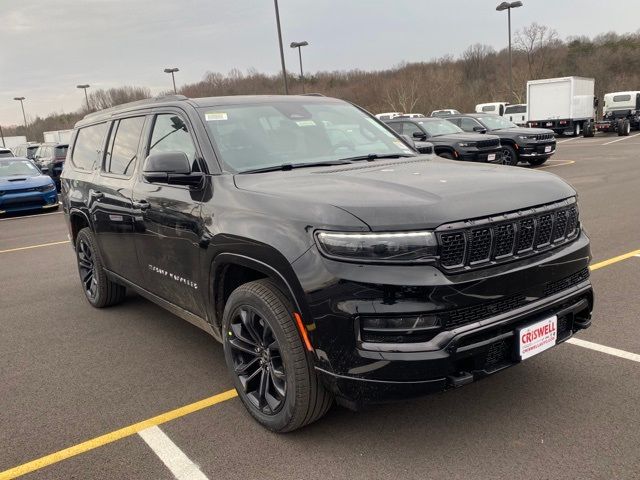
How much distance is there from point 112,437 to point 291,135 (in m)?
2.25

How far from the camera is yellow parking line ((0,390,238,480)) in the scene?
2998 mm

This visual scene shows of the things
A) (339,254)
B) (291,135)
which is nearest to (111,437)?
(339,254)

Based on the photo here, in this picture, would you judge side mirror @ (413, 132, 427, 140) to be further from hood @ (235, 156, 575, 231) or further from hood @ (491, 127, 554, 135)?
hood @ (235, 156, 575, 231)

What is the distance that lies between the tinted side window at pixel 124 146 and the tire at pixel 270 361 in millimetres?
1873

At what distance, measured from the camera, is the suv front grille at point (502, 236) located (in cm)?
258

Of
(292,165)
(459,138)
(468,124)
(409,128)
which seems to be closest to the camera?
(292,165)

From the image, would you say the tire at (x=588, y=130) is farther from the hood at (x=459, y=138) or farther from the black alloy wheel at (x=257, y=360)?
the black alloy wheel at (x=257, y=360)

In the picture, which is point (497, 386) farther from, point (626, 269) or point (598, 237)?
point (598, 237)

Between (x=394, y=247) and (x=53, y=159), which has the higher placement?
(x=394, y=247)

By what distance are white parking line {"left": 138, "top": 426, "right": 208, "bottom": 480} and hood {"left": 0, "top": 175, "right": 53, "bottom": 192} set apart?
13452mm

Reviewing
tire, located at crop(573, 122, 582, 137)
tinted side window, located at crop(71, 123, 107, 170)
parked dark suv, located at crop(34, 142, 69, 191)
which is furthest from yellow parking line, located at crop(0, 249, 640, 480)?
tire, located at crop(573, 122, 582, 137)

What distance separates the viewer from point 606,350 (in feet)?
12.9

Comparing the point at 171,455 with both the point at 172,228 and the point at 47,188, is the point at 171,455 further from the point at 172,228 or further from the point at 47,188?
the point at 47,188

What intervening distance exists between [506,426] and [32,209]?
1486cm
